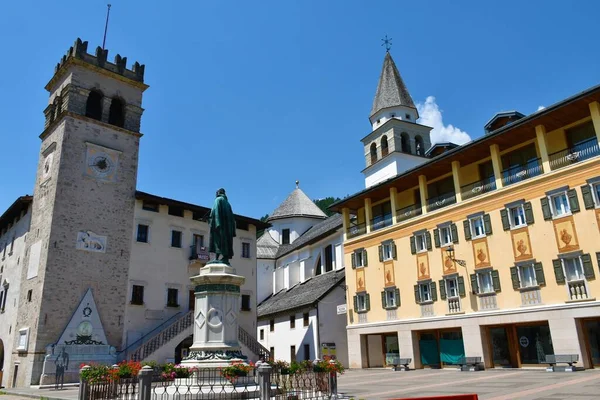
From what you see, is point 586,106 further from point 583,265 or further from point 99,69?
point 99,69

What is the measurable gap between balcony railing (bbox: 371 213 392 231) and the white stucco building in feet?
20.6

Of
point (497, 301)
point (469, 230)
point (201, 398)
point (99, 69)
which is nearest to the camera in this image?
point (201, 398)

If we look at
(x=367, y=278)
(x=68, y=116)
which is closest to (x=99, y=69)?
(x=68, y=116)

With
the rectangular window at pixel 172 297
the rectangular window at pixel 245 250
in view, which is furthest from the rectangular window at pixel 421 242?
the rectangular window at pixel 172 297

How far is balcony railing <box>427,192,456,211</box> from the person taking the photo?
28.1 meters

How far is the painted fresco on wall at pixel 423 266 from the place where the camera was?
92.2 feet

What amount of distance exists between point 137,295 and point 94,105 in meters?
14.6

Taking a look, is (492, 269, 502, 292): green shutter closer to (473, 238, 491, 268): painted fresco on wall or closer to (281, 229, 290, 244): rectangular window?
(473, 238, 491, 268): painted fresco on wall

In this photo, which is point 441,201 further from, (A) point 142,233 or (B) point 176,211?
(A) point 142,233

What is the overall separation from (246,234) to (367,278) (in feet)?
36.9

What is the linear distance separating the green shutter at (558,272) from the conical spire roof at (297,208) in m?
37.0

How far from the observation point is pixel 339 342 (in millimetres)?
36219

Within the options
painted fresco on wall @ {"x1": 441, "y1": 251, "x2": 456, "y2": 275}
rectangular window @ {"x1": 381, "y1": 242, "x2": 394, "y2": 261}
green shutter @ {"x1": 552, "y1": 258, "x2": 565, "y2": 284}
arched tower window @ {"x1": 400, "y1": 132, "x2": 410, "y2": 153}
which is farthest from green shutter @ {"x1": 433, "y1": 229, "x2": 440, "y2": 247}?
arched tower window @ {"x1": 400, "y1": 132, "x2": 410, "y2": 153}

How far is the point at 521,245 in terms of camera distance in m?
23.4
